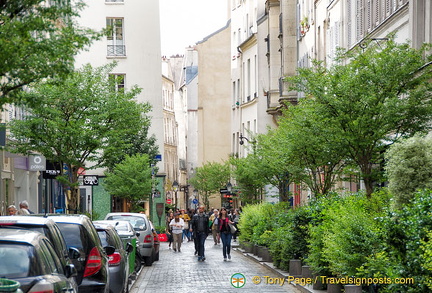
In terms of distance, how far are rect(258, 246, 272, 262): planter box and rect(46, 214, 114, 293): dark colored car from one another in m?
16.6

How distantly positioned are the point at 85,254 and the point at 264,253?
1820 cm

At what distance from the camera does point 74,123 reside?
36.5m

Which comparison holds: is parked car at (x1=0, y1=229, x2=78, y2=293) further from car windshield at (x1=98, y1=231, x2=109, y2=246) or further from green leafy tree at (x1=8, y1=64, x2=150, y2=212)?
green leafy tree at (x1=8, y1=64, x2=150, y2=212)

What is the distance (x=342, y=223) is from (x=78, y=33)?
587cm

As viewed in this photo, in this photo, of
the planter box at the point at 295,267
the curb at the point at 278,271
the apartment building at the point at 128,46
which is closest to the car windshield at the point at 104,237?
the curb at the point at 278,271

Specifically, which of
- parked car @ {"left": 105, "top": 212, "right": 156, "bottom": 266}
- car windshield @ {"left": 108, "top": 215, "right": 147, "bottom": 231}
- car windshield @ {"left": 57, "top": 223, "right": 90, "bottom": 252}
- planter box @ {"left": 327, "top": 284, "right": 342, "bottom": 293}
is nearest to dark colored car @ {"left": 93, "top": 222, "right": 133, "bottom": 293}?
car windshield @ {"left": 57, "top": 223, "right": 90, "bottom": 252}

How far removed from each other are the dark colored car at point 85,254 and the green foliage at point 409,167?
222 inches

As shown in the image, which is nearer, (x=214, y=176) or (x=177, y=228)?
(x=177, y=228)

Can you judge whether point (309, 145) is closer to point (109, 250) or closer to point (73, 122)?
point (109, 250)

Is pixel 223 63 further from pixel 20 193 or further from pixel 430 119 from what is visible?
pixel 430 119

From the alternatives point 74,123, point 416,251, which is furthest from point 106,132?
point 416,251

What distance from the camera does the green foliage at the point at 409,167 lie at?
18.4 metres

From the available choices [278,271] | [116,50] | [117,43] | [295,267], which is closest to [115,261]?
[295,267]

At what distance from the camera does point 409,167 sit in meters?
18.9
